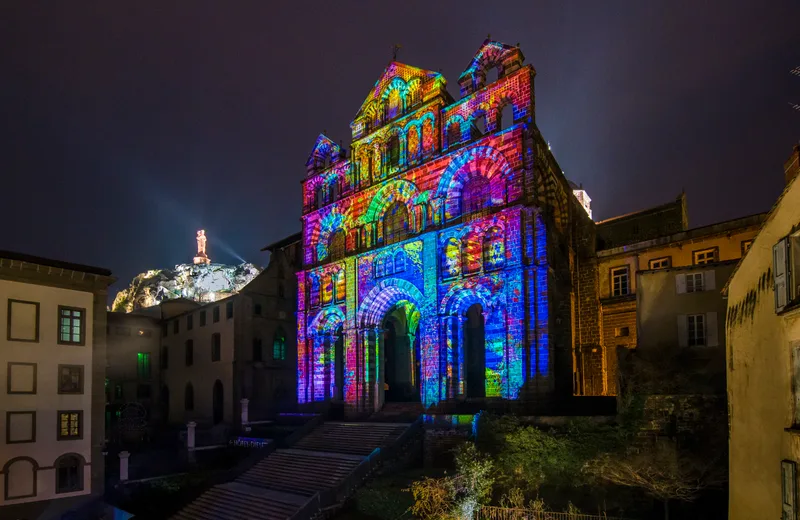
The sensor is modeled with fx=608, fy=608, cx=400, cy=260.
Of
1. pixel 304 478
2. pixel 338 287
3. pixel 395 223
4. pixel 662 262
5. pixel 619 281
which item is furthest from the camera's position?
pixel 338 287

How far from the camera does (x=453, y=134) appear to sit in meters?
32.2

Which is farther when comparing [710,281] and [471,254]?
[471,254]

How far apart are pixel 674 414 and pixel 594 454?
9.32 feet

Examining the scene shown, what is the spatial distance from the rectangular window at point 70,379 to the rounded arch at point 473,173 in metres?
19.3

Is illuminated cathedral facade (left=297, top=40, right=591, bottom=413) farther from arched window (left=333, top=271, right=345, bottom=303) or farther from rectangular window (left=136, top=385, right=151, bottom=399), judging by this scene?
rectangular window (left=136, top=385, right=151, bottom=399)

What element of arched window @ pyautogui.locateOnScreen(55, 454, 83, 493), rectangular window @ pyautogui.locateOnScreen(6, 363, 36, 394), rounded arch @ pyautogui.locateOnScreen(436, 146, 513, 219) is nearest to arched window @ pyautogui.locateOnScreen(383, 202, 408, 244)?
rounded arch @ pyautogui.locateOnScreen(436, 146, 513, 219)

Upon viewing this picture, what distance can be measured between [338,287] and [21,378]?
16625 mm

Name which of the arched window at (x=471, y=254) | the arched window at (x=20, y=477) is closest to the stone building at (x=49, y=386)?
the arched window at (x=20, y=477)

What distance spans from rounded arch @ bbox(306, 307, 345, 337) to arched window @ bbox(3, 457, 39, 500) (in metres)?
15.8

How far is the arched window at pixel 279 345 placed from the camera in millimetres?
42281

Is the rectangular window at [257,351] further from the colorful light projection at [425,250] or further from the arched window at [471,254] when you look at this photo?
the arched window at [471,254]

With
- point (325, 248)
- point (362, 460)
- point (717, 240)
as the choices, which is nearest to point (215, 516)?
point (362, 460)

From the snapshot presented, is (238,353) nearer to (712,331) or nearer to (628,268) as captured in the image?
(628,268)

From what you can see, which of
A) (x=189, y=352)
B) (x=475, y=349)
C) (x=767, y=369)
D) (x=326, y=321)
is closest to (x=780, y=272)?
(x=767, y=369)
